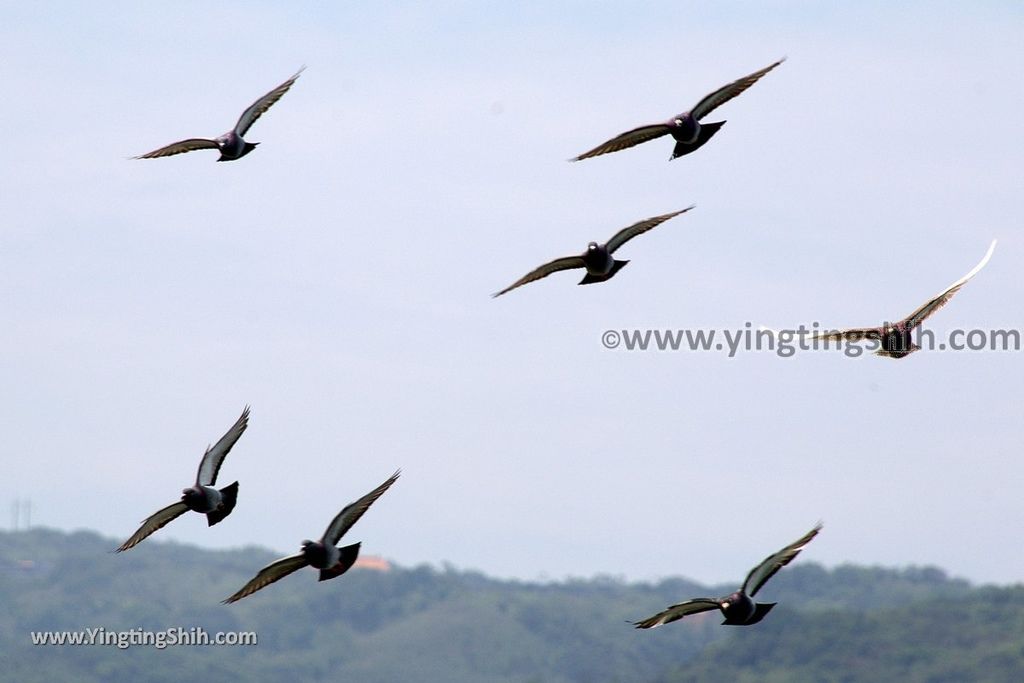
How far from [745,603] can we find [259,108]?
18613 mm

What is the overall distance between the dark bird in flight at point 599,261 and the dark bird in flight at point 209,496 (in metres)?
7.96

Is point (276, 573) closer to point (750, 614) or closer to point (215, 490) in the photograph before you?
point (215, 490)

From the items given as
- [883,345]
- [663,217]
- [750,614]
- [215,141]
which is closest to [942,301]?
[883,345]

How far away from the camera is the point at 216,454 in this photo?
38.8 meters

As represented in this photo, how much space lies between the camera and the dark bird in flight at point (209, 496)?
37625mm

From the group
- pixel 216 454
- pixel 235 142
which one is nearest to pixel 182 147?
pixel 235 142

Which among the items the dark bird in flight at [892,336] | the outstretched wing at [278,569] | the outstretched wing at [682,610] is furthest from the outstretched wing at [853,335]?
the outstretched wing at [278,569]

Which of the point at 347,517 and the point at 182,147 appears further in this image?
the point at 182,147

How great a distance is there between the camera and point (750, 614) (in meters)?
33.3

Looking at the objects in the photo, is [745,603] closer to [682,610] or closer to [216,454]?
[682,610]

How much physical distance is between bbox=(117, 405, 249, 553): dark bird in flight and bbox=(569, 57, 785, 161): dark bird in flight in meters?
10.8

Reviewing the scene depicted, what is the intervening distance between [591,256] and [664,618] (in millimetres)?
10310

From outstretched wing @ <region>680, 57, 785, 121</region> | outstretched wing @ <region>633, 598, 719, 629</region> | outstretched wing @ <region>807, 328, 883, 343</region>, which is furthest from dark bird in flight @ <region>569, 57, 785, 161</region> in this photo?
outstretched wing @ <region>633, 598, 719, 629</region>

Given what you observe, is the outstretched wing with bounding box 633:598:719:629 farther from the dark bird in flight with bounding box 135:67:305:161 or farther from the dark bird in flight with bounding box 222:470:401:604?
the dark bird in flight with bounding box 135:67:305:161
